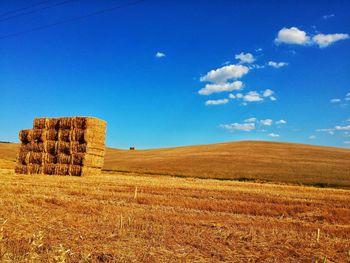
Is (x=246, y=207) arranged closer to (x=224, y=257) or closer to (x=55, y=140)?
(x=224, y=257)

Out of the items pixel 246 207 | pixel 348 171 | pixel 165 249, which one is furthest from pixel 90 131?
pixel 348 171

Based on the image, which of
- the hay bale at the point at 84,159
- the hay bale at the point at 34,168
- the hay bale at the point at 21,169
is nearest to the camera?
the hay bale at the point at 84,159

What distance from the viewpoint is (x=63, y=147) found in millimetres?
22797

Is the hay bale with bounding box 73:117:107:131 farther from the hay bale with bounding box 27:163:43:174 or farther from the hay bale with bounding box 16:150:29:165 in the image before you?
the hay bale with bounding box 16:150:29:165

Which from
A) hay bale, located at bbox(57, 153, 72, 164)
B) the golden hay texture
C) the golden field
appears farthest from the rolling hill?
the golden field

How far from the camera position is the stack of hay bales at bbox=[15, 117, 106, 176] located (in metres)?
22.3

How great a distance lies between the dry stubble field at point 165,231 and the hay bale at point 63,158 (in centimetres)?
1095

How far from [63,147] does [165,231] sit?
56.6 ft

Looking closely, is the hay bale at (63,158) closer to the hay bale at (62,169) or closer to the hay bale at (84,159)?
the hay bale at (62,169)

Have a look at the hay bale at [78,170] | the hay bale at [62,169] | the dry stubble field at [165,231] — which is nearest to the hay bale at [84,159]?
the hay bale at [78,170]

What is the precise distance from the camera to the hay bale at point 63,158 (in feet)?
73.8

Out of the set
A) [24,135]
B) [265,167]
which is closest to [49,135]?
[24,135]

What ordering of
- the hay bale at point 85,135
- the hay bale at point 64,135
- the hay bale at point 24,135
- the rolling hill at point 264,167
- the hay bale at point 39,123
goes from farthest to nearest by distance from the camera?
the rolling hill at point 264,167
the hay bale at point 24,135
the hay bale at point 39,123
the hay bale at point 64,135
the hay bale at point 85,135

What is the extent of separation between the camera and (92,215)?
335 inches
